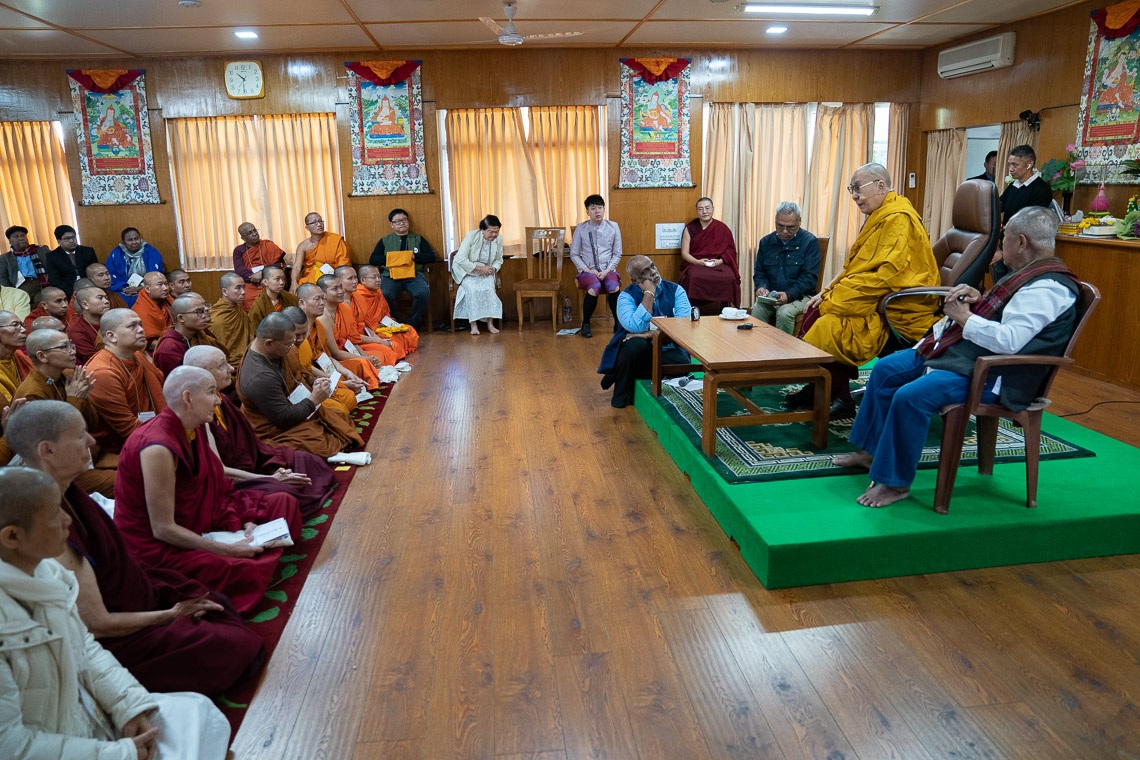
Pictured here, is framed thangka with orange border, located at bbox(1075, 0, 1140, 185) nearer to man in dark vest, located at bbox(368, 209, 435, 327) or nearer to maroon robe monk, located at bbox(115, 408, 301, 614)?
man in dark vest, located at bbox(368, 209, 435, 327)

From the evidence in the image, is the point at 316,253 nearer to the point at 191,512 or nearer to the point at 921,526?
the point at 191,512

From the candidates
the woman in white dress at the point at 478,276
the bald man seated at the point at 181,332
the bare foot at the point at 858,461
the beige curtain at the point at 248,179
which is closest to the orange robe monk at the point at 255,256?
the beige curtain at the point at 248,179

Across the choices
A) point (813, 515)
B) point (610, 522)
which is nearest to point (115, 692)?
point (610, 522)

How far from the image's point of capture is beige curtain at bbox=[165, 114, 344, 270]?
769 centimetres

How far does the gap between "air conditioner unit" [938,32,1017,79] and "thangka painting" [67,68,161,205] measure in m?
7.48

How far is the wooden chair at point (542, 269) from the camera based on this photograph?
7.46m

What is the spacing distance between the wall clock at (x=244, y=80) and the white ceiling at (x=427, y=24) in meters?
0.17

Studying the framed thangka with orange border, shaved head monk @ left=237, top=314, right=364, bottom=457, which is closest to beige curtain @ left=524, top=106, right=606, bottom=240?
the framed thangka with orange border

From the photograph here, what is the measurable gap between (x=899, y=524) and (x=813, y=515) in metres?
0.29

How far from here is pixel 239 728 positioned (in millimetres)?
2074

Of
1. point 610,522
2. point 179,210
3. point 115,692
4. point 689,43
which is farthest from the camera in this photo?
point 179,210

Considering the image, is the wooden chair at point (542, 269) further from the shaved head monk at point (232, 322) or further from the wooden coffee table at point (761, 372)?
the wooden coffee table at point (761, 372)

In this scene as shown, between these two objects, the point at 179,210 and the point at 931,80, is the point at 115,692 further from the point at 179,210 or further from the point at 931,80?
the point at 931,80

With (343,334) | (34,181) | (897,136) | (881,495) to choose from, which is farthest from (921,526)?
(34,181)
